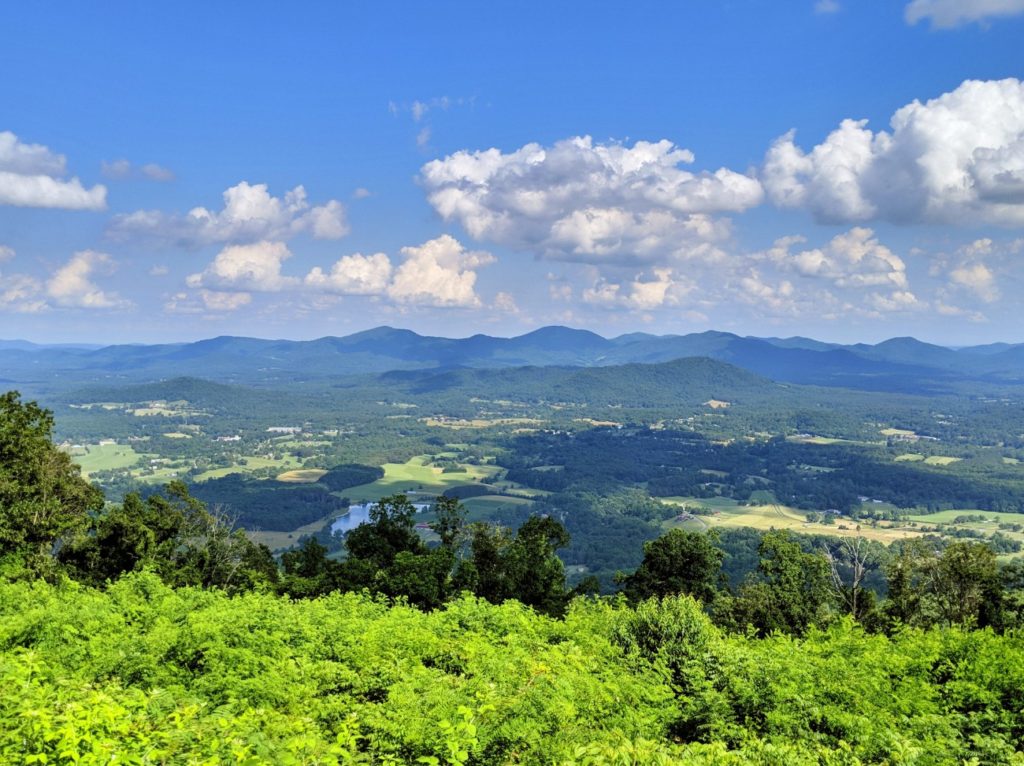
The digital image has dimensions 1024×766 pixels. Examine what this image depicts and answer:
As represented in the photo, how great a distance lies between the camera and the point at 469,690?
1817cm

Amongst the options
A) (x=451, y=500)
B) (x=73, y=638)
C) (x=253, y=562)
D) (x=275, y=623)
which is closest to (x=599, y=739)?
(x=275, y=623)

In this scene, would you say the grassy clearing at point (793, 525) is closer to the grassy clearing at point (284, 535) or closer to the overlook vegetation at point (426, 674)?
the grassy clearing at point (284, 535)

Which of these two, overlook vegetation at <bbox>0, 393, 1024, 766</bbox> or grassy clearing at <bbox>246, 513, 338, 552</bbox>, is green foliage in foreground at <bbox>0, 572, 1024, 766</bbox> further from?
grassy clearing at <bbox>246, 513, 338, 552</bbox>

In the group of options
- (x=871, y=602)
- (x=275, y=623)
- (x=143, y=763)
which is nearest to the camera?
(x=143, y=763)

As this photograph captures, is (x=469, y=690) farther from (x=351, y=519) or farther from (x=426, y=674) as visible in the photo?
(x=351, y=519)

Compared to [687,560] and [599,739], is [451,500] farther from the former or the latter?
[599,739]

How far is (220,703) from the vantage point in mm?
18562

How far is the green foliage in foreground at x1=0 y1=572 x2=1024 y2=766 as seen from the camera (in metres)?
11.9

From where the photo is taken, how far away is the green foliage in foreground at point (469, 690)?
11.9 m

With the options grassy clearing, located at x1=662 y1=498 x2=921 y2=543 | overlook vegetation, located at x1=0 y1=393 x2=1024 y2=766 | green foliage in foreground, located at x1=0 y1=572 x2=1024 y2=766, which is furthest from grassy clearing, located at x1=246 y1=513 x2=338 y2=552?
green foliage in foreground, located at x1=0 y1=572 x2=1024 y2=766

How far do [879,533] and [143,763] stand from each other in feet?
644

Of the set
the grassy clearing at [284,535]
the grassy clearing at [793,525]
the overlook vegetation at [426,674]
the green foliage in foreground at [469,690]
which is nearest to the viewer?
the green foliage in foreground at [469,690]

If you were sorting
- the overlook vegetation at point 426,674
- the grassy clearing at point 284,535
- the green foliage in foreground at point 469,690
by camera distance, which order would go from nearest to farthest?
the green foliage in foreground at point 469,690
the overlook vegetation at point 426,674
the grassy clearing at point 284,535

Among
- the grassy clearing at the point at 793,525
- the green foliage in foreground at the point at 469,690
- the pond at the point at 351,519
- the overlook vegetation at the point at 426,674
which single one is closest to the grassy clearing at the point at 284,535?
the pond at the point at 351,519
